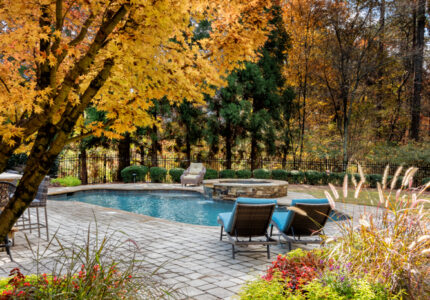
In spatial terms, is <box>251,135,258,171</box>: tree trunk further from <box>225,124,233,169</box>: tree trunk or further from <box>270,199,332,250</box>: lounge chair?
<box>270,199,332,250</box>: lounge chair

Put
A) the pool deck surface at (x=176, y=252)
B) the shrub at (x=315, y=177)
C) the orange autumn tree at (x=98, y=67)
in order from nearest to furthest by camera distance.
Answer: the orange autumn tree at (x=98, y=67) < the pool deck surface at (x=176, y=252) < the shrub at (x=315, y=177)

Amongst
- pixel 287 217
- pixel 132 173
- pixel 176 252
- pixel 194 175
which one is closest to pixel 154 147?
pixel 132 173

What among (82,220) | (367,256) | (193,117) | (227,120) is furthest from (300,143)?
(367,256)

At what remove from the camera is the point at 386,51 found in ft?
62.6

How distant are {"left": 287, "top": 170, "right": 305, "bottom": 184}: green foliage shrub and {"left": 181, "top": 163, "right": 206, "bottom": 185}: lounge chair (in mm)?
4207

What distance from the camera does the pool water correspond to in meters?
10.2

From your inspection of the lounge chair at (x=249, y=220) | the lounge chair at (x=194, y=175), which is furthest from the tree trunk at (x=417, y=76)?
the lounge chair at (x=249, y=220)

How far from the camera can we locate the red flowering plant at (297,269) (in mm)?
3099

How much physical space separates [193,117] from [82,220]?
11962 mm

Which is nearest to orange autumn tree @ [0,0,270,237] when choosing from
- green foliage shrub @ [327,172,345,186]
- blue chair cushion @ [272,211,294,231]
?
blue chair cushion @ [272,211,294,231]

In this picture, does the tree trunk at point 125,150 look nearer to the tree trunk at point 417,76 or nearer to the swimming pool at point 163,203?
the swimming pool at point 163,203

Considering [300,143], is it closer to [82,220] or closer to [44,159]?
[82,220]

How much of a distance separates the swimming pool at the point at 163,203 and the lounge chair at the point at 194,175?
0.73m

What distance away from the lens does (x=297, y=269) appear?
3.31 m
